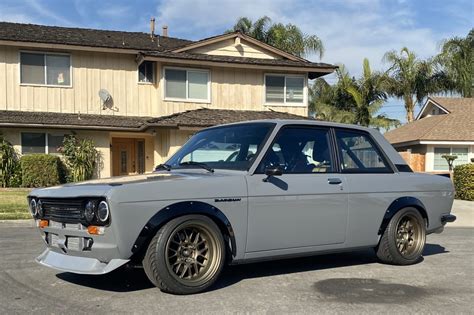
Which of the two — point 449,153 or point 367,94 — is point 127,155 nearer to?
point 449,153

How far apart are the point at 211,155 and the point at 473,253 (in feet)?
14.3

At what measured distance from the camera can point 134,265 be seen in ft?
15.9

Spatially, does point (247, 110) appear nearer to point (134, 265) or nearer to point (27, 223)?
point (27, 223)

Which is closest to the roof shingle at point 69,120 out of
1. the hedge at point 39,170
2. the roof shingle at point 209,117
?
the roof shingle at point 209,117

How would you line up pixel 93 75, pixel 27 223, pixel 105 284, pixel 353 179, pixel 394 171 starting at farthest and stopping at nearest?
pixel 93 75, pixel 27 223, pixel 394 171, pixel 353 179, pixel 105 284

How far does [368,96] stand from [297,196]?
30919 millimetres

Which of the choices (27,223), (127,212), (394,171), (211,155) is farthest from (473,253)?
(27,223)

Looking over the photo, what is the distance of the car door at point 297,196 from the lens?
5316 mm

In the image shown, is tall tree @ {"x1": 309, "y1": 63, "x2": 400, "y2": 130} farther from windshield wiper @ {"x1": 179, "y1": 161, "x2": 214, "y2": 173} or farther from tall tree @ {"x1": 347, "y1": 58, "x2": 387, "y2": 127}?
windshield wiper @ {"x1": 179, "y1": 161, "x2": 214, "y2": 173}

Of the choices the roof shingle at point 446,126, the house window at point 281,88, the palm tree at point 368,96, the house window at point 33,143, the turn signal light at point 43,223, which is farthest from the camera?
the palm tree at point 368,96

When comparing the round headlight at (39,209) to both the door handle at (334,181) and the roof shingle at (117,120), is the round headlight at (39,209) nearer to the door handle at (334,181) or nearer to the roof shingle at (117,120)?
the door handle at (334,181)

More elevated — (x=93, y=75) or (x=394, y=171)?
(x=93, y=75)

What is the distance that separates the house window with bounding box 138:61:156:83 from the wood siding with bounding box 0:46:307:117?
20 centimetres

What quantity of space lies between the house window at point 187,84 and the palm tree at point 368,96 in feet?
48.6
